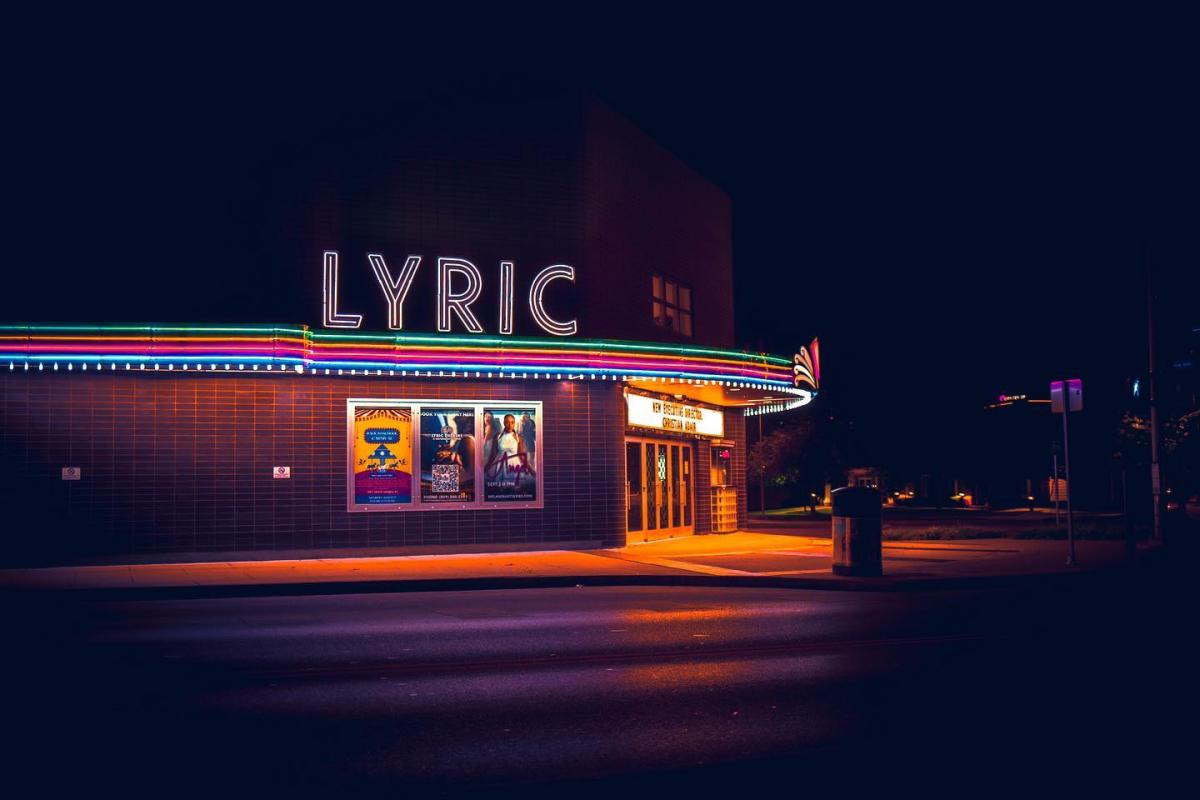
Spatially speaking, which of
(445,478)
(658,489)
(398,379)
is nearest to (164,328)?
(398,379)

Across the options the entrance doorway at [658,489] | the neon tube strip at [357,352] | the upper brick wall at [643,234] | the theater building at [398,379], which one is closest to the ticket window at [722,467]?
the entrance doorway at [658,489]

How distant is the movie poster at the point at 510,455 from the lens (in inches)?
828

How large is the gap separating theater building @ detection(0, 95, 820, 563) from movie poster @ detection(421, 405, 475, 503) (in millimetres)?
41

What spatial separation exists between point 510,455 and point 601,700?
13.9 m

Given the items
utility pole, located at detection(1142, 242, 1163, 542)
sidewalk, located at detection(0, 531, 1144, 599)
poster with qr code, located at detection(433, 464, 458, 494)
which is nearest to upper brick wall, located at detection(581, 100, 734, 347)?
poster with qr code, located at detection(433, 464, 458, 494)

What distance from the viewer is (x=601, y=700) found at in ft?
24.2

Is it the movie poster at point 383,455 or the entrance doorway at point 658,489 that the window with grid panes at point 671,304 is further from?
the movie poster at point 383,455

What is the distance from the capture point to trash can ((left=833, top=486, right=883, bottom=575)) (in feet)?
52.4

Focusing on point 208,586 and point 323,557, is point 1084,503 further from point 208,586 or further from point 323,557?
point 208,586

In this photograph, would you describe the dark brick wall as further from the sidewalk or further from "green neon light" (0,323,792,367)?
"green neon light" (0,323,792,367)

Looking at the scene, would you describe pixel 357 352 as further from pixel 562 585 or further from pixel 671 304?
pixel 671 304

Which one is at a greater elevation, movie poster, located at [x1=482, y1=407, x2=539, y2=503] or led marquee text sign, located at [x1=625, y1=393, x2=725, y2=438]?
led marquee text sign, located at [x1=625, y1=393, x2=725, y2=438]

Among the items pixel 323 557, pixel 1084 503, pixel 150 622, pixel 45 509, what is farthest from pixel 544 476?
pixel 1084 503

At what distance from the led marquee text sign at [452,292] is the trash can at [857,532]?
7754mm
